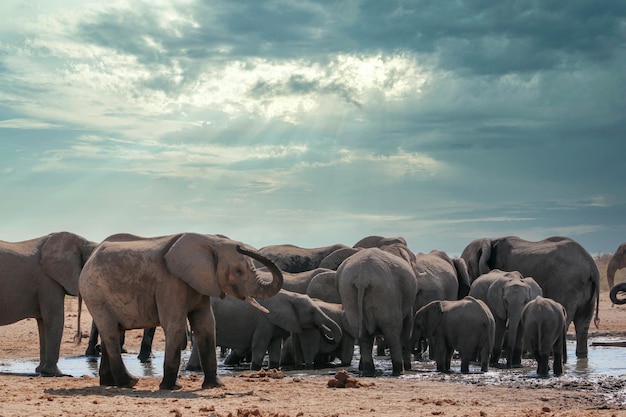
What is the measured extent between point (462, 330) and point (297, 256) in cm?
1026

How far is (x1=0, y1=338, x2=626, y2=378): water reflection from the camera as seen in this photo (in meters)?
17.7

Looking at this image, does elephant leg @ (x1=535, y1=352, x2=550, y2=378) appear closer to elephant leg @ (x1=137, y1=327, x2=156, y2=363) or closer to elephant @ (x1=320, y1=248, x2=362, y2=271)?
elephant leg @ (x1=137, y1=327, x2=156, y2=363)

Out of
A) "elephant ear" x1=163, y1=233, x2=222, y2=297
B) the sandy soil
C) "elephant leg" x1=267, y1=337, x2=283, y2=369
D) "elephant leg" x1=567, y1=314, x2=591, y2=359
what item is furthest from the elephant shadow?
"elephant leg" x1=567, y1=314, x2=591, y2=359

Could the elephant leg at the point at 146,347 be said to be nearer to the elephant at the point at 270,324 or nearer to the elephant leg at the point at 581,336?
the elephant at the point at 270,324

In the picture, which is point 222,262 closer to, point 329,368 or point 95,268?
point 95,268

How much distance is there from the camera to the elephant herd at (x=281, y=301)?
535 inches

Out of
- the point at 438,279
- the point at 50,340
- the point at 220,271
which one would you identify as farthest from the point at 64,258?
the point at 438,279

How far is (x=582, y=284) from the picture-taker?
2366 cm

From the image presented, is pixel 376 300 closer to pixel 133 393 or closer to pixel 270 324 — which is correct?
pixel 270 324

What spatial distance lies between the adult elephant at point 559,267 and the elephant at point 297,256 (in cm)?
428

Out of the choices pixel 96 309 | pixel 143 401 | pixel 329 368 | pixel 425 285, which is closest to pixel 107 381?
pixel 96 309

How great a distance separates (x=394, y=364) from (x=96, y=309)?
18.2ft

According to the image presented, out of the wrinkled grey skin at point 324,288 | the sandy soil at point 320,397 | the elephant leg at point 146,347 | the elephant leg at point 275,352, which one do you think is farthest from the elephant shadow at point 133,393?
the wrinkled grey skin at point 324,288

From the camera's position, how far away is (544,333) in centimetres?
1695
